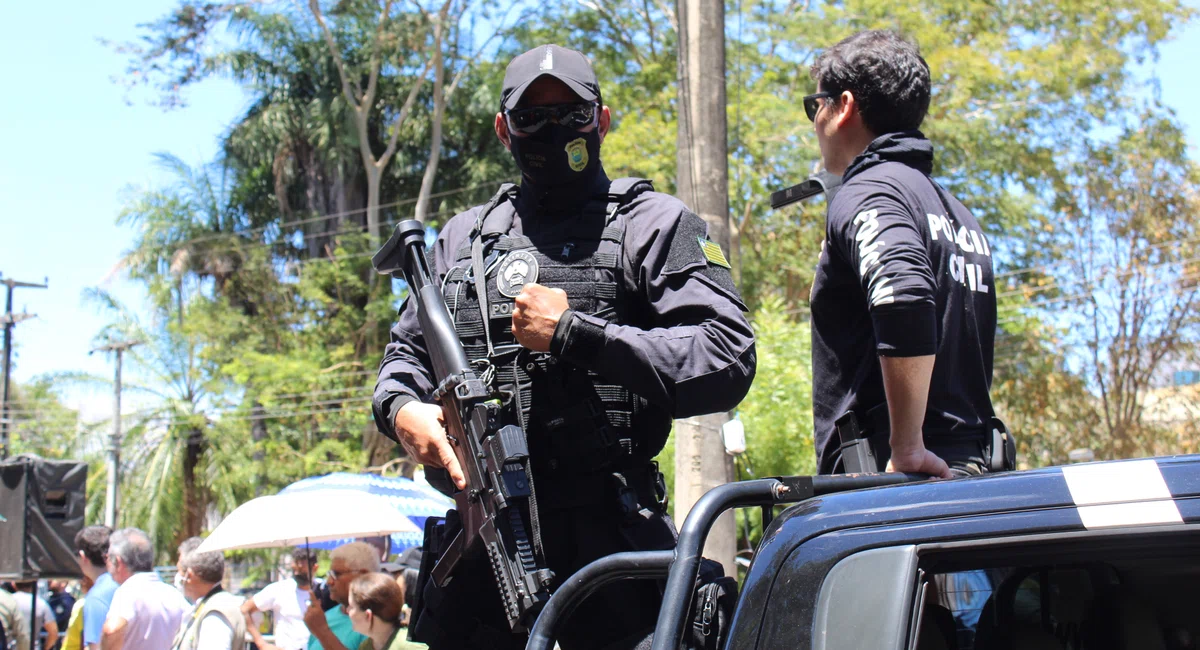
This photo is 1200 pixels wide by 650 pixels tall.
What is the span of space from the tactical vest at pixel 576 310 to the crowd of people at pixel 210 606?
10.5 feet

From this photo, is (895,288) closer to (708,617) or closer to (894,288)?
(894,288)

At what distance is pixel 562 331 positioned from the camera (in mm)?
2225

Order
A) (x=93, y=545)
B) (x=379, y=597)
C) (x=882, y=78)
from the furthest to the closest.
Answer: (x=93, y=545), (x=379, y=597), (x=882, y=78)

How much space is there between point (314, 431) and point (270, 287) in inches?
154

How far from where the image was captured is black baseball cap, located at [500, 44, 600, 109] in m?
2.49

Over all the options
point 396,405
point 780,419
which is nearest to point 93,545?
point 780,419

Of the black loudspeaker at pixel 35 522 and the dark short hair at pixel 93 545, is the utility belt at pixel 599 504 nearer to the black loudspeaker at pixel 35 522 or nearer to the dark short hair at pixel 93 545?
the dark short hair at pixel 93 545

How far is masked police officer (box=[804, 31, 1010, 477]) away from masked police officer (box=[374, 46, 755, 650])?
0.81 feet

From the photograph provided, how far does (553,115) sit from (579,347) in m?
0.58

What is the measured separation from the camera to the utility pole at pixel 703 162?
20.2ft

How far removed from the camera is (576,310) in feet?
7.81

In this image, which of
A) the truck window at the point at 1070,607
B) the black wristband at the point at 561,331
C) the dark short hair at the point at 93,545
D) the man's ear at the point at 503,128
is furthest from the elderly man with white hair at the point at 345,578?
the truck window at the point at 1070,607

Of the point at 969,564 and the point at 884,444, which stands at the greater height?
the point at 884,444

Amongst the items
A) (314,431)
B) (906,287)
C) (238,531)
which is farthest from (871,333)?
(314,431)
